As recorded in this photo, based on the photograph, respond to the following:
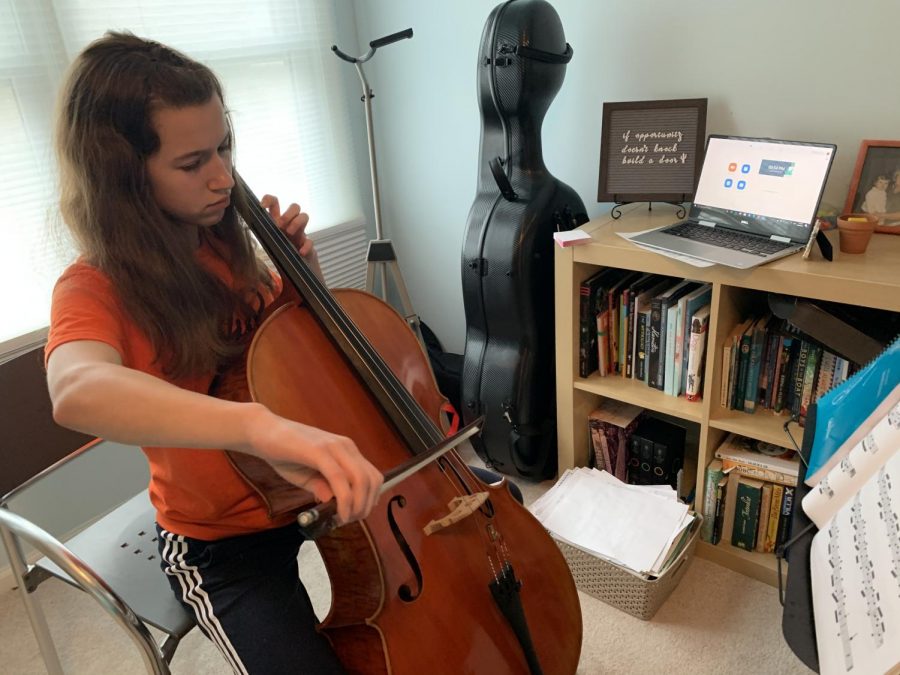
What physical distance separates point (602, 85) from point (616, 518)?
1.21 meters

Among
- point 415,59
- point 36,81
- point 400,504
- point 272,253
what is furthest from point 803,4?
point 36,81

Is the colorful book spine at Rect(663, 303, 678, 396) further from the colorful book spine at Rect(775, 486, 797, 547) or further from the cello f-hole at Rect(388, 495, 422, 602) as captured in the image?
the cello f-hole at Rect(388, 495, 422, 602)

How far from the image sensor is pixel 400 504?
92cm

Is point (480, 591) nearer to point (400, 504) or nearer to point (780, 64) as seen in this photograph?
point (400, 504)

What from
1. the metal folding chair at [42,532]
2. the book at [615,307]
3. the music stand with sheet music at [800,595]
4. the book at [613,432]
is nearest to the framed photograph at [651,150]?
the book at [615,307]

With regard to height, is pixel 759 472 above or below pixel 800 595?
below

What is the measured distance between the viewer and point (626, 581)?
5.02 ft

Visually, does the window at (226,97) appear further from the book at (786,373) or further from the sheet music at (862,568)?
the book at (786,373)

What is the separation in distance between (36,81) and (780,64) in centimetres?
188

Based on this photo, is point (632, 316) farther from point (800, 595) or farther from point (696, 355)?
point (800, 595)

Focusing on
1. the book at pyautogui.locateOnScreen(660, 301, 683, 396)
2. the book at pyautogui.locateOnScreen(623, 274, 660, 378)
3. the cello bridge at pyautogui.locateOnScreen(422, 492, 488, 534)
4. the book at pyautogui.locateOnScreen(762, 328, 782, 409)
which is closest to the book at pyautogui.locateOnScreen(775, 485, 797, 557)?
the book at pyautogui.locateOnScreen(762, 328, 782, 409)

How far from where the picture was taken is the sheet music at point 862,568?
0.66m

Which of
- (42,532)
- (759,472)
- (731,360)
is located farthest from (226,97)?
(759,472)

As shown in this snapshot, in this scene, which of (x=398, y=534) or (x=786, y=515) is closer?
(x=398, y=534)
